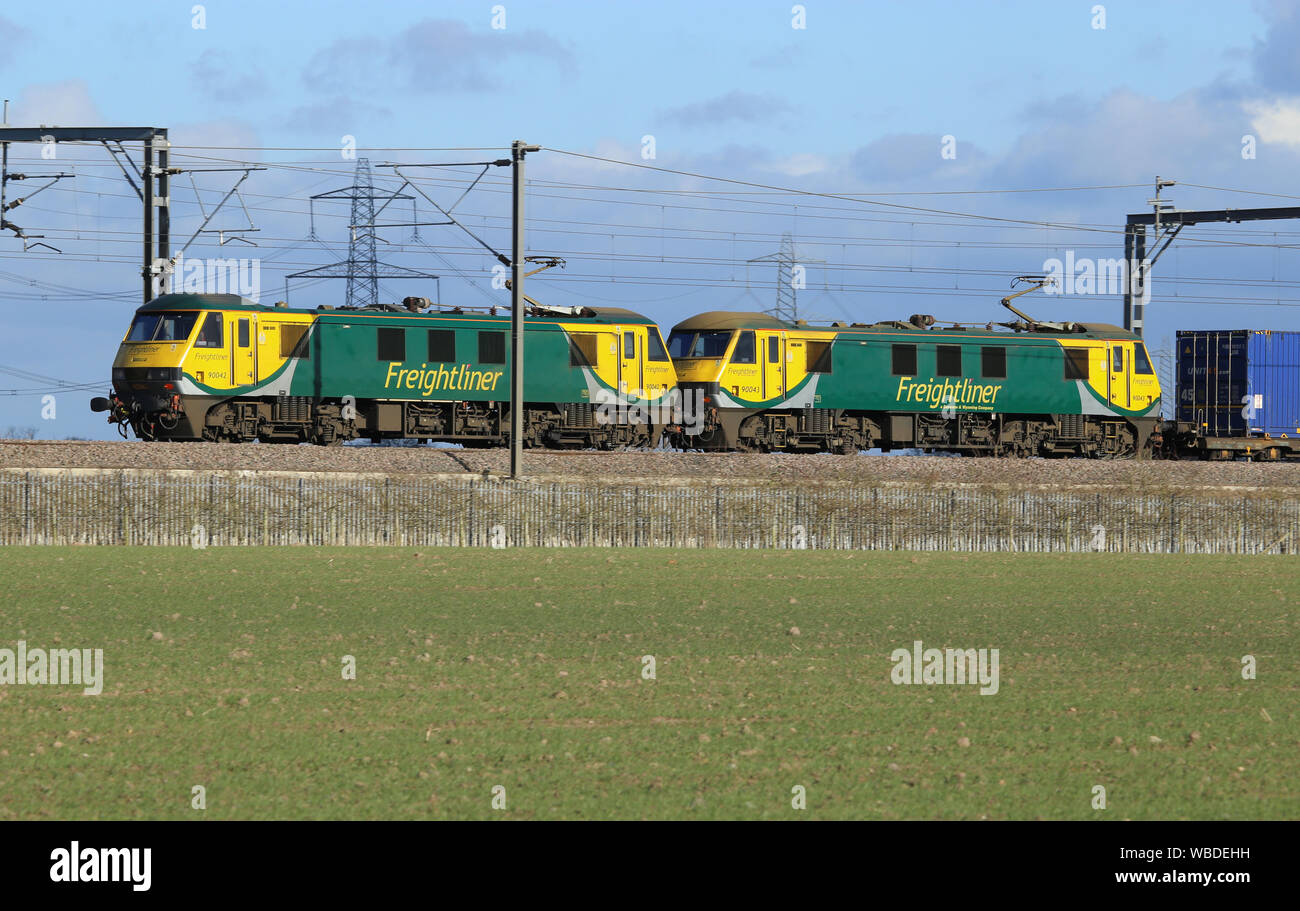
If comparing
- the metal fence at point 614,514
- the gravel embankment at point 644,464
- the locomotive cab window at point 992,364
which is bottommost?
the metal fence at point 614,514

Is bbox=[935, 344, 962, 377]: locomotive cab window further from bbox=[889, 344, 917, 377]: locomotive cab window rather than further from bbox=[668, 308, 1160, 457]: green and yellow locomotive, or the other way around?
bbox=[889, 344, 917, 377]: locomotive cab window

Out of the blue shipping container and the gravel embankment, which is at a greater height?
the blue shipping container

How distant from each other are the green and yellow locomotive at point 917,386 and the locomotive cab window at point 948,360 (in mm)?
27

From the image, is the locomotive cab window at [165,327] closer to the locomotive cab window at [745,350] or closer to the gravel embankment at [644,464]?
the gravel embankment at [644,464]

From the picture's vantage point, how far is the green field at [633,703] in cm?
847

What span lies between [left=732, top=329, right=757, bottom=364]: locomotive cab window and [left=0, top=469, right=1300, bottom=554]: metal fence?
7.86 meters

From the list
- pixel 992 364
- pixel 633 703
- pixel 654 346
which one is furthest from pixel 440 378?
pixel 633 703

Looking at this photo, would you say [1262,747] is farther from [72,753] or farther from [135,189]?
[135,189]

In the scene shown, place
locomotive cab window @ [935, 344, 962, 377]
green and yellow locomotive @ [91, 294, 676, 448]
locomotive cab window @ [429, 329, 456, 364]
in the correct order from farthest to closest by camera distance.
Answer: locomotive cab window @ [935, 344, 962, 377], locomotive cab window @ [429, 329, 456, 364], green and yellow locomotive @ [91, 294, 676, 448]

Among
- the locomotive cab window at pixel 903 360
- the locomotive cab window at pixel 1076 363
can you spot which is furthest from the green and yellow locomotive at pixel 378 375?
the locomotive cab window at pixel 1076 363

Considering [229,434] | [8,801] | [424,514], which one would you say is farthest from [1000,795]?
[229,434]

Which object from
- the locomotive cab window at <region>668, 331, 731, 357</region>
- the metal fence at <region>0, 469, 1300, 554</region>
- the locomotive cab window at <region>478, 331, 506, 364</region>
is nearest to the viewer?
the metal fence at <region>0, 469, 1300, 554</region>

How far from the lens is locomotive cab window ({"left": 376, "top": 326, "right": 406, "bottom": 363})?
116ft

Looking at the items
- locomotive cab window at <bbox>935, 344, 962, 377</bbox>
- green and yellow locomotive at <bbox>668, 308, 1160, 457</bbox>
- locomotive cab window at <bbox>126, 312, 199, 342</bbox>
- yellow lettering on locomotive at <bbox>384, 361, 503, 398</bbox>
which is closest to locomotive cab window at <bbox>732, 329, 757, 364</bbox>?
green and yellow locomotive at <bbox>668, 308, 1160, 457</bbox>
